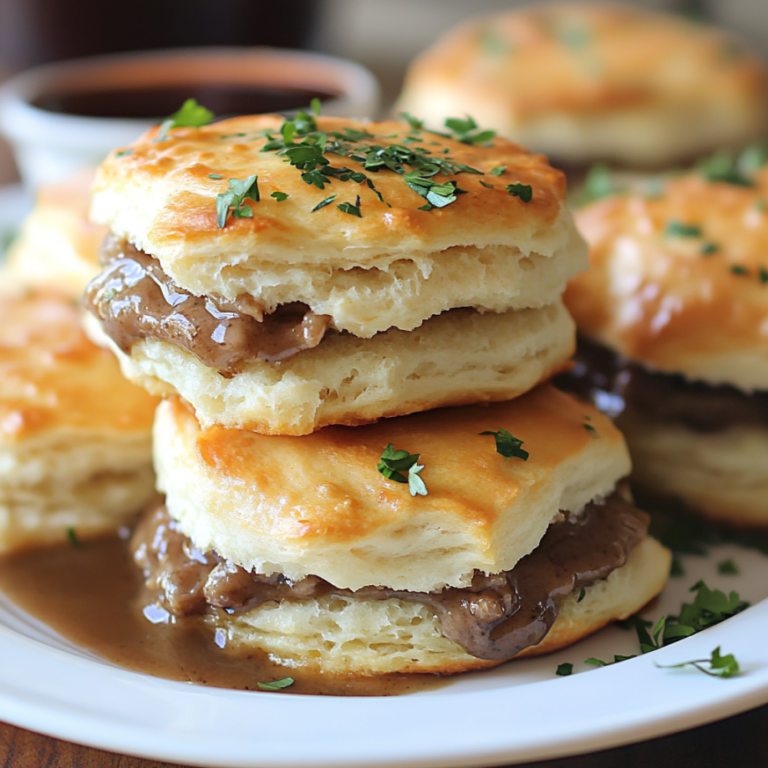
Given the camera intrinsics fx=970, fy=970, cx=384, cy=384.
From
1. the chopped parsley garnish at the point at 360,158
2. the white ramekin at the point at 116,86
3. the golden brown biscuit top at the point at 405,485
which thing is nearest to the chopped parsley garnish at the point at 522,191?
the chopped parsley garnish at the point at 360,158

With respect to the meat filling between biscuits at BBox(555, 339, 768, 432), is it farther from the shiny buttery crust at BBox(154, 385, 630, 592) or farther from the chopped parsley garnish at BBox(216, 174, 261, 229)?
the chopped parsley garnish at BBox(216, 174, 261, 229)

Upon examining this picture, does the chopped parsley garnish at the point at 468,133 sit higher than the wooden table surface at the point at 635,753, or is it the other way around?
the chopped parsley garnish at the point at 468,133

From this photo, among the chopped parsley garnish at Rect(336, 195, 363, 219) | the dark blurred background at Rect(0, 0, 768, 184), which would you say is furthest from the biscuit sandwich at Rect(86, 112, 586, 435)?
the dark blurred background at Rect(0, 0, 768, 184)

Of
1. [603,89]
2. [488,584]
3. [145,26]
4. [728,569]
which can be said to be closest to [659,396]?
[728,569]

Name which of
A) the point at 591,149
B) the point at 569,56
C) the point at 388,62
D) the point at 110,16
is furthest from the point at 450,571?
the point at 388,62

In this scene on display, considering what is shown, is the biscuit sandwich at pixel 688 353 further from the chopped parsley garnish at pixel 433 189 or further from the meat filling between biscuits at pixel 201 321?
the meat filling between biscuits at pixel 201 321

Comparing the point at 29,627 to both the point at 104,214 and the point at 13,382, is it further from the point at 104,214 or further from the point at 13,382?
the point at 104,214
